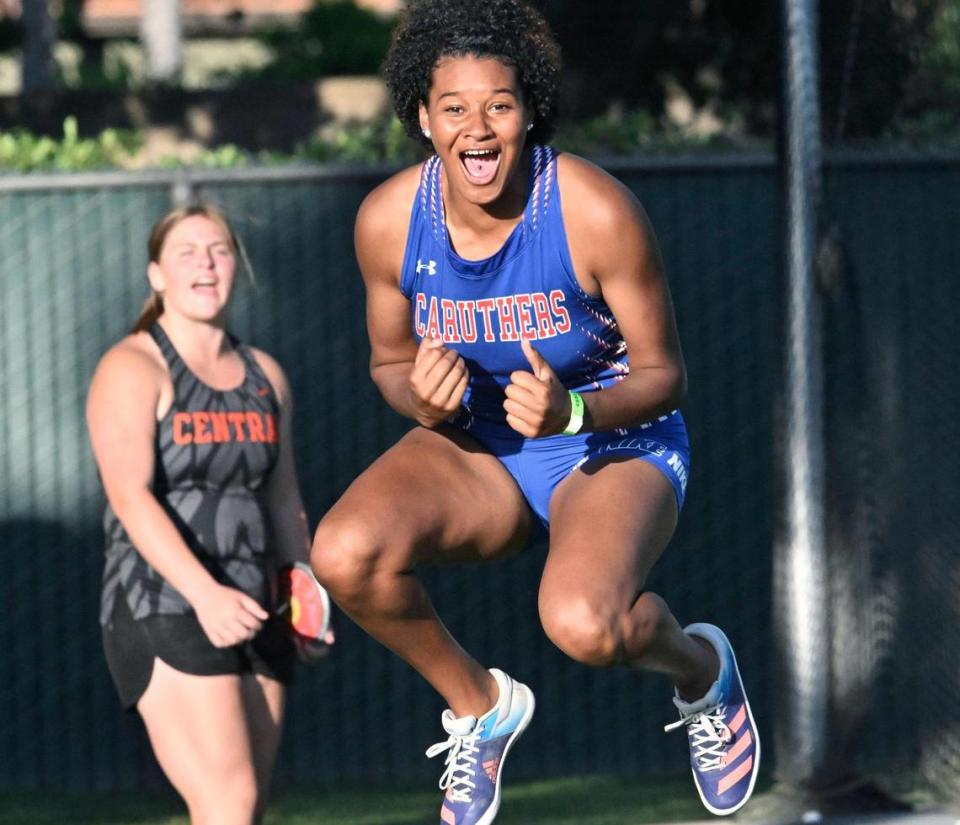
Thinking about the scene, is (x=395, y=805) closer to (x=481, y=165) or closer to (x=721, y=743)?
(x=721, y=743)

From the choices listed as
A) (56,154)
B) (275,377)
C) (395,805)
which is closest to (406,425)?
(395,805)

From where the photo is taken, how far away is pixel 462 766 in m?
4.82

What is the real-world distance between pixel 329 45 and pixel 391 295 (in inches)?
693

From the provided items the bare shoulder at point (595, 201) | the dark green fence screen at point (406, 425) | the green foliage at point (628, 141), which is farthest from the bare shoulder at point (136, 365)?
the green foliage at point (628, 141)

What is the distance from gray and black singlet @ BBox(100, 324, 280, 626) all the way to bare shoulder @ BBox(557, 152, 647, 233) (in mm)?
1466

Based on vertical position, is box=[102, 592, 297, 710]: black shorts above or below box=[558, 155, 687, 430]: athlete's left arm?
below

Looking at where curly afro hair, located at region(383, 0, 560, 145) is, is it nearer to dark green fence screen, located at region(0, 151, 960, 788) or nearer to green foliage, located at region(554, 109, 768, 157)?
dark green fence screen, located at region(0, 151, 960, 788)

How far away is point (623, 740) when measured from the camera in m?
8.29

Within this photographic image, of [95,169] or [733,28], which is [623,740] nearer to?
[95,169]

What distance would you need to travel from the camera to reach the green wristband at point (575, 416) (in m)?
4.19

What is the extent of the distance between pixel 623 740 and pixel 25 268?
3.50 meters

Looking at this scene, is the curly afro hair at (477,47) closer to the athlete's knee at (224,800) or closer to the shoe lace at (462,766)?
the shoe lace at (462,766)

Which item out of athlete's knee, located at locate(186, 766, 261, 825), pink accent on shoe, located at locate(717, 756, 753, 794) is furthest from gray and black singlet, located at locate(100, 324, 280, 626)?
pink accent on shoe, located at locate(717, 756, 753, 794)

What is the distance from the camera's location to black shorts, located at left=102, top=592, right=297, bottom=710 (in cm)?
515
